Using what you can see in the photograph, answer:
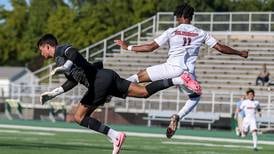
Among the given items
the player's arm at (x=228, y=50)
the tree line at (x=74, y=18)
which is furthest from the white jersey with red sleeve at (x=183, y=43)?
the tree line at (x=74, y=18)

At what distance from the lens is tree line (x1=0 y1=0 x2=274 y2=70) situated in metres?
65.2

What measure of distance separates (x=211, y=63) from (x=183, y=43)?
26.9 m

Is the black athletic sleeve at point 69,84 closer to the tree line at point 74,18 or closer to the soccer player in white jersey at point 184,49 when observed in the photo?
the soccer player in white jersey at point 184,49

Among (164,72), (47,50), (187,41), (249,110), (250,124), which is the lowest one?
(250,124)

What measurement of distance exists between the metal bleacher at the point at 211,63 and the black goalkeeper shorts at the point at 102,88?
69.3ft

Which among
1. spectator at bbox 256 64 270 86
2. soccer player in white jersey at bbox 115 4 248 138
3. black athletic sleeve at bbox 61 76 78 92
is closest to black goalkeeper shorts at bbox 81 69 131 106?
black athletic sleeve at bbox 61 76 78 92

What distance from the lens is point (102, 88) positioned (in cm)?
1252

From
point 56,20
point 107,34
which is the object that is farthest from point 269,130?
point 56,20

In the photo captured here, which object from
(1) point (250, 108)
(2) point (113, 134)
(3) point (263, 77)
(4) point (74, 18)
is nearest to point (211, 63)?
(3) point (263, 77)

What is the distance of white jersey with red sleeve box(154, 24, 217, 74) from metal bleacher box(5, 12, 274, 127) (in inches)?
789

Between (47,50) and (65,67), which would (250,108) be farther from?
(65,67)

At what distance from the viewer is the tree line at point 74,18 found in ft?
214

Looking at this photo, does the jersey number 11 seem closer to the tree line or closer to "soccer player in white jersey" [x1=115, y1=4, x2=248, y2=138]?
"soccer player in white jersey" [x1=115, y1=4, x2=248, y2=138]

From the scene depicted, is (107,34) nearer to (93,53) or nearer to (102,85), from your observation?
(93,53)
